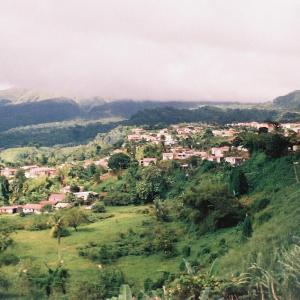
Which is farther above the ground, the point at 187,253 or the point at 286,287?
the point at 286,287

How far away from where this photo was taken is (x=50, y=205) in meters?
59.7

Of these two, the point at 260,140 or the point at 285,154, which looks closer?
the point at 285,154

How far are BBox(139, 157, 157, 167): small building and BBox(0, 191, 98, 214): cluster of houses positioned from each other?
335 inches

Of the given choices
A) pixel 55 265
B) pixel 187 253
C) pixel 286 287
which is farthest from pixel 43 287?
pixel 286 287

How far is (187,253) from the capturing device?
3550 cm

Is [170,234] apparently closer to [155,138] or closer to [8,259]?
[8,259]

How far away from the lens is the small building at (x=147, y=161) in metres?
67.3

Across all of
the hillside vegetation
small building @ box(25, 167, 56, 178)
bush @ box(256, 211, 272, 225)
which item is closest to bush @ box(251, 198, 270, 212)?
the hillside vegetation

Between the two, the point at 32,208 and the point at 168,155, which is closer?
the point at 32,208

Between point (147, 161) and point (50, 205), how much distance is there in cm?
1522

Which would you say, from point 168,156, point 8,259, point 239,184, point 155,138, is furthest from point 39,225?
point 155,138

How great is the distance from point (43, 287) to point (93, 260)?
6398 mm

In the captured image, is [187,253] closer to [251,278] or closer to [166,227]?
[166,227]

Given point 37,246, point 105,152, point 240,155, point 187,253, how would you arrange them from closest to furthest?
1. point 187,253
2. point 37,246
3. point 240,155
4. point 105,152
